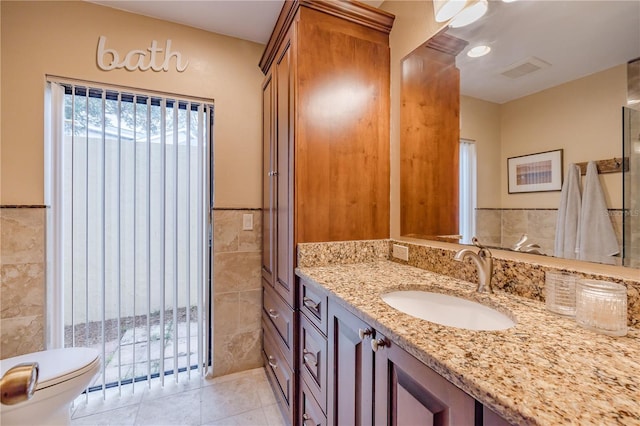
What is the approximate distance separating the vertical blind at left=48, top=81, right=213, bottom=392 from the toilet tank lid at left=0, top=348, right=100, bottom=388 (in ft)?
0.89

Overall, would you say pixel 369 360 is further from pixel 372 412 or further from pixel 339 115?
pixel 339 115

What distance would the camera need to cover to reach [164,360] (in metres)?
1.81

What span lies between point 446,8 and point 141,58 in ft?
5.82

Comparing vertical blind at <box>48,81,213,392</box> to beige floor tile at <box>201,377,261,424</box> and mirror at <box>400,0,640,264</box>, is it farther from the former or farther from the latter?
mirror at <box>400,0,640,264</box>

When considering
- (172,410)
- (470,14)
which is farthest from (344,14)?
(172,410)

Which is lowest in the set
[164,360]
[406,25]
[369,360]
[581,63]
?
[164,360]

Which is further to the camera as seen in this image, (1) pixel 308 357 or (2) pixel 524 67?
(1) pixel 308 357

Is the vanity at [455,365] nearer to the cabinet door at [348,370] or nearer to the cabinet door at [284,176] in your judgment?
the cabinet door at [348,370]

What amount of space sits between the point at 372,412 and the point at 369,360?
142 mm

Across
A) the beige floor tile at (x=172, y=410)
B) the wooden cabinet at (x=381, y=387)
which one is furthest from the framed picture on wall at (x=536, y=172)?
the beige floor tile at (x=172, y=410)

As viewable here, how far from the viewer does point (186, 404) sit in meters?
1.63

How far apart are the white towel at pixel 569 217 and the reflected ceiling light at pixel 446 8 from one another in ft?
2.77

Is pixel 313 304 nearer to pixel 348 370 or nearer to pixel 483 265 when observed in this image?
pixel 348 370

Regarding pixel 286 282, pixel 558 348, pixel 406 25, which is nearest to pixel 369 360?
pixel 558 348
